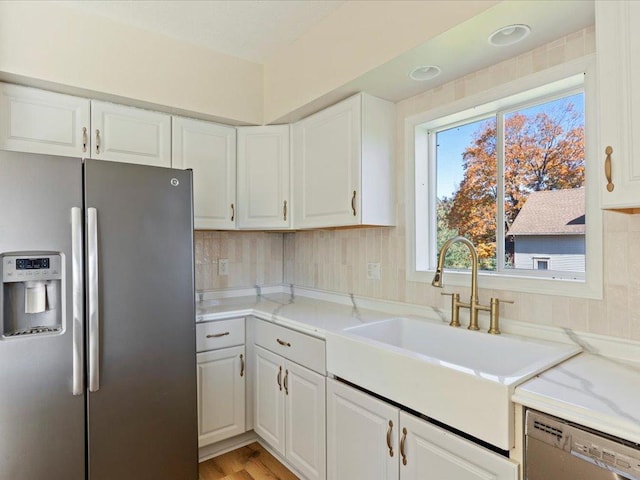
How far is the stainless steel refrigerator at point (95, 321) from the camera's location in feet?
4.77

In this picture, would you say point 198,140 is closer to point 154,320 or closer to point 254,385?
point 154,320

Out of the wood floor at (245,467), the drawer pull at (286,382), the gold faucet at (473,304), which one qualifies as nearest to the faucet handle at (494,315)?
the gold faucet at (473,304)

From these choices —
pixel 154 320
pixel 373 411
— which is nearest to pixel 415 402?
pixel 373 411

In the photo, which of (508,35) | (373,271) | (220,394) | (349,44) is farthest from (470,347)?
(349,44)

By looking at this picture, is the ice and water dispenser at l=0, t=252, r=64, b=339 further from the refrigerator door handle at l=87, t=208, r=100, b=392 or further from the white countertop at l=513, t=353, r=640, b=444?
the white countertop at l=513, t=353, r=640, b=444

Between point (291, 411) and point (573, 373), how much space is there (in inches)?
52.5

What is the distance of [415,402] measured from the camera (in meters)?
1.29

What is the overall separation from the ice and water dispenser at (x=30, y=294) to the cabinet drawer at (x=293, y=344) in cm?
101

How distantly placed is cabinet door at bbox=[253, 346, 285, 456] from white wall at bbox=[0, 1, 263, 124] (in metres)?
1.57

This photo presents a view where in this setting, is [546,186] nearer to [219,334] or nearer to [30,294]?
[219,334]

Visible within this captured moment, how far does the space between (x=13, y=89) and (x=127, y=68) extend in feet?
1.80

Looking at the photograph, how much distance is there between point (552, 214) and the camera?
1.62 m

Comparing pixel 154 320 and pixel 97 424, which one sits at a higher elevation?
pixel 154 320

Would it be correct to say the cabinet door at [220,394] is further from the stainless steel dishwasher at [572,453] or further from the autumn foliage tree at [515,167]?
the stainless steel dishwasher at [572,453]
